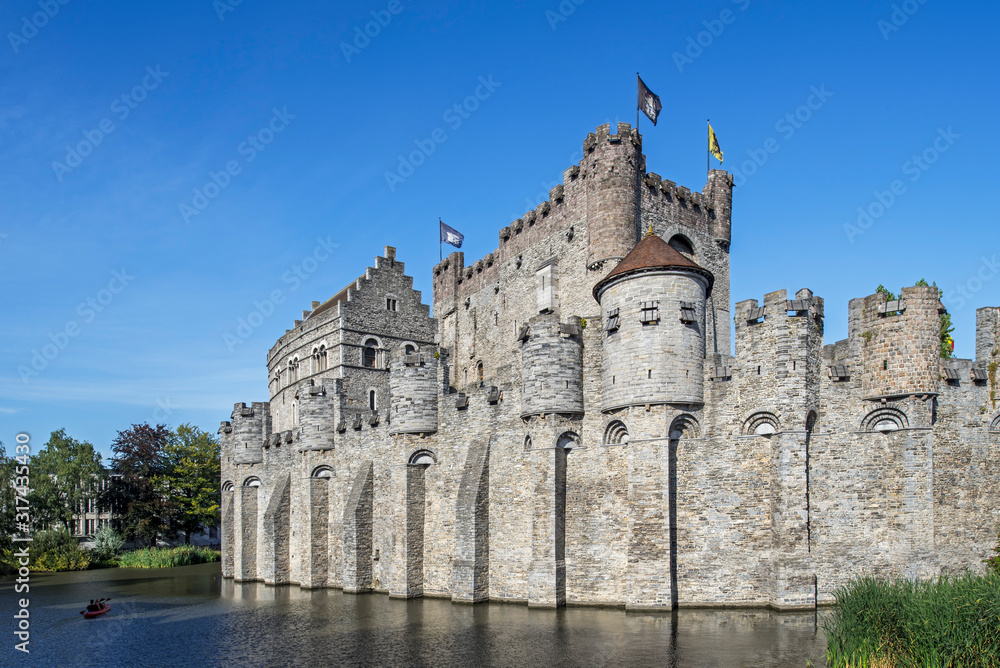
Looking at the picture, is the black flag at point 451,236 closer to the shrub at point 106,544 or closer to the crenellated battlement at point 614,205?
the crenellated battlement at point 614,205

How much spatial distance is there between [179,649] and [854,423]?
64.5 feet

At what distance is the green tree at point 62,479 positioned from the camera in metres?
49.6

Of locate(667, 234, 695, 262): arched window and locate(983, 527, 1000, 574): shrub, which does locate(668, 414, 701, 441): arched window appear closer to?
locate(983, 527, 1000, 574): shrub

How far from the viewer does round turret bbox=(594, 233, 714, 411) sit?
2242 cm

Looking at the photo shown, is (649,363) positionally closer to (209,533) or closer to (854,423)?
(854,423)

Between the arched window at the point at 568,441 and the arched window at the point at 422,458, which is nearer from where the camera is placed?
the arched window at the point at 568,441

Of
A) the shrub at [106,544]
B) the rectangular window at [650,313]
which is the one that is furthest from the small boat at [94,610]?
the shrub at [106,544]

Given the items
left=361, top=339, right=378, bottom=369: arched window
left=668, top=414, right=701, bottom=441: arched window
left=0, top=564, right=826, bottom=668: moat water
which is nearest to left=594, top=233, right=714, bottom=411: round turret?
left=668, top=414, right=701, bottom=441: arched window

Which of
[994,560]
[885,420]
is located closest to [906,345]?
[885,420]

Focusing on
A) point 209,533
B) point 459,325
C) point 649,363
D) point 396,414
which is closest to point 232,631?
point 396,414

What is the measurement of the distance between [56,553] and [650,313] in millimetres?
41815

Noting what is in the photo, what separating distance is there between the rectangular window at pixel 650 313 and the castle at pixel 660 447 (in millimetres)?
60

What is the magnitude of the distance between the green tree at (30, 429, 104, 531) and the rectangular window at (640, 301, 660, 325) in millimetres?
42875

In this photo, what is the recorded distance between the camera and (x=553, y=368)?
80.1ft
